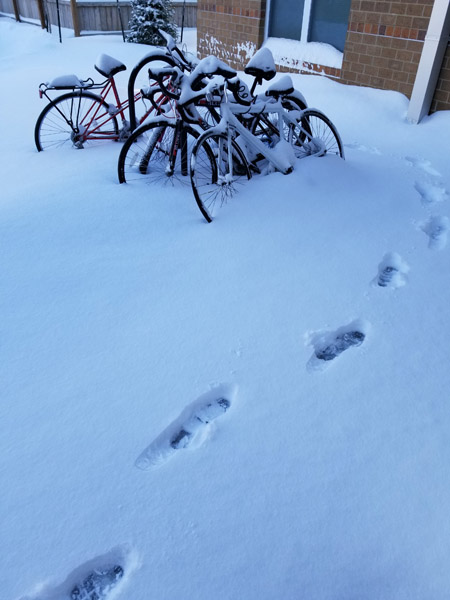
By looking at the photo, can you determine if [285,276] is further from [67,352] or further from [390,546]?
[390,546]

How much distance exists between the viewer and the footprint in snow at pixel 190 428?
5.55 feet

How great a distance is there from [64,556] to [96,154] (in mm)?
3541

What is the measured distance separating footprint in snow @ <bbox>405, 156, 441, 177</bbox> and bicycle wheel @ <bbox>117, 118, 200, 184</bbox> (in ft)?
6.76

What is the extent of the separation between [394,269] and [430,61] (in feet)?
11.0

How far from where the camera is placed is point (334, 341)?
7.41 ft

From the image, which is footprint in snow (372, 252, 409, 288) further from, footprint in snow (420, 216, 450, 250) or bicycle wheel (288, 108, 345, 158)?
bicycle wheel (288, 108, 345, 158)

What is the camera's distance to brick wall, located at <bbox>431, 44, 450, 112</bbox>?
499 cm

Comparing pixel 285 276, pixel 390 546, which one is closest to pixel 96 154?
pixel 285 276

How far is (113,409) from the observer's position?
6.06 feet

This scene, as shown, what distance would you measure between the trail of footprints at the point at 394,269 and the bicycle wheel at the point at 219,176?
3.84 feet

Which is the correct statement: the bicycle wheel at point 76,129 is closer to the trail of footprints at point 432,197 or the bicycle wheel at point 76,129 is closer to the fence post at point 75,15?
the trail of footprints at point 432,197

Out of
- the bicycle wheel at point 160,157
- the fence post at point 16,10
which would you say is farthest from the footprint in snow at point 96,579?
the fence post at point 16,10

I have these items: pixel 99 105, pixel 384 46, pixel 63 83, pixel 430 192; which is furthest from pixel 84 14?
pixel 430 192

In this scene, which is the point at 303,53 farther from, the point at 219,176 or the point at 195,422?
the point at 195,422
